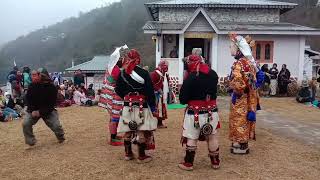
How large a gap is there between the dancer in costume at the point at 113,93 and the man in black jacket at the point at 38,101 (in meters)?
1.01

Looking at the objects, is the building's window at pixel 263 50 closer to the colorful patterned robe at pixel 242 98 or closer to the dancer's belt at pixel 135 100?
the colorful patterned robe at pixel 242 98

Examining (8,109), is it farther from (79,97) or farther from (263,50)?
(263,50)

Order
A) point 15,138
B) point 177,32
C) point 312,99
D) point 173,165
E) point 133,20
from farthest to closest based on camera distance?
point 133,20, point 177,32, point 312,99, point 15,138, point 173,165

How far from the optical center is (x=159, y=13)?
71.1ft

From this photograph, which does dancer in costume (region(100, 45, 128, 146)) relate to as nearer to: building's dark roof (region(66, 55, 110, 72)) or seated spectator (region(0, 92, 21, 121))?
seated spectator (region(0, 92, 21, 121))

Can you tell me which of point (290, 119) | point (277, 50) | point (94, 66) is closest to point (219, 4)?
point (277, 50)

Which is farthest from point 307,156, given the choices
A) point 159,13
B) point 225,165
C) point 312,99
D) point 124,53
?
point 159,13

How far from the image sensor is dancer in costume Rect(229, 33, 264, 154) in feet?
23.5

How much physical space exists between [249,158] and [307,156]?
1.08 m

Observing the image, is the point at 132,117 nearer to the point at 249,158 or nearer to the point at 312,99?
the point at 249,158

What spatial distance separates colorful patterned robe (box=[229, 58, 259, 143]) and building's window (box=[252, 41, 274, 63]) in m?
12.0

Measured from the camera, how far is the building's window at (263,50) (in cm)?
1911

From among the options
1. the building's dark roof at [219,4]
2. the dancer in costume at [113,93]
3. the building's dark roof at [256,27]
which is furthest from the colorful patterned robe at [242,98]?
the building's dark roof at [219,4]

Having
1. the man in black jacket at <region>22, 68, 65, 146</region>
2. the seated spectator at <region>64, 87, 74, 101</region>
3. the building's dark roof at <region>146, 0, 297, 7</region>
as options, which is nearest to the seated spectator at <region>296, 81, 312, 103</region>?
the building's dark roof at <region>146, 0, 297, 7</region>
